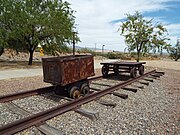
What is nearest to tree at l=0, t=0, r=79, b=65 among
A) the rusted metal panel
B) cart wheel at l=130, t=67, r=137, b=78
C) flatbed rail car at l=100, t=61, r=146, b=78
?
flatbed rail car at l=100, t=61, r=146, b=78

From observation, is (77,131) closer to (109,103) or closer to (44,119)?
(44,119)

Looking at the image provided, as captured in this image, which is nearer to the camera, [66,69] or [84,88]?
[66,69]

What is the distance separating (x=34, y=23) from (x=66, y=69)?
12.9 m

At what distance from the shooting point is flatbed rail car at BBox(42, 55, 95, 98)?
6.66 metres

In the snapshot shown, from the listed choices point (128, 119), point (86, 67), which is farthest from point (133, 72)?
point (128, 119)

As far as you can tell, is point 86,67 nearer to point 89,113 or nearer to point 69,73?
point 69,73

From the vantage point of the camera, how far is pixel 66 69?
22.1 ft

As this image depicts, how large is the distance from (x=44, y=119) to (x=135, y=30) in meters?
20.1

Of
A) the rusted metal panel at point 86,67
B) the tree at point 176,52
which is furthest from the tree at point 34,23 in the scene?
the tree at point 176,52

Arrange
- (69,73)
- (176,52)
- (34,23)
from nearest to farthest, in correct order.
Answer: (69,73)
(34,23)
(176,52)

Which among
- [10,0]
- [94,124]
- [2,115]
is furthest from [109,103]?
[10,0]

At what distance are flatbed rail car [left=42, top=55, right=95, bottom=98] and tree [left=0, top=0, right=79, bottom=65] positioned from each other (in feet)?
39.4

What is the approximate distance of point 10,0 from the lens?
61.0ft

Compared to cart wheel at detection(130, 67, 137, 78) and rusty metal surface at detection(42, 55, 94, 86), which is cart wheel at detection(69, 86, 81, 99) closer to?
rusty metal surface at detection(42, 55, 94, 86)
